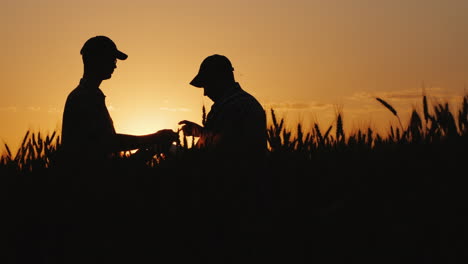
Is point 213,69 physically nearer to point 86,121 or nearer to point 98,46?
point 98,46

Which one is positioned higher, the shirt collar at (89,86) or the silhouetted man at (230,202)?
the shirt collar at (89,86)

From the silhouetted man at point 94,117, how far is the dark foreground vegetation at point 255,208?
0.64 meters

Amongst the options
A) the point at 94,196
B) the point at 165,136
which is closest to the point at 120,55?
the point at 165,136

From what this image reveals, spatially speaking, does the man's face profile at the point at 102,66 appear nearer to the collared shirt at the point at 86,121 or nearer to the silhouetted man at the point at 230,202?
the collared shirt at the point at 86,121

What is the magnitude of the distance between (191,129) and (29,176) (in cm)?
145

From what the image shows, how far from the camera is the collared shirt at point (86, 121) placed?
4.71 meters

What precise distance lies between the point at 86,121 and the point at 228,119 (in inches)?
51.6

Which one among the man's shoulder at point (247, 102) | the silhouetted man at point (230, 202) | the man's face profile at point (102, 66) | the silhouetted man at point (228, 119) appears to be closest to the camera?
the silhouetted man at point (230, 202)

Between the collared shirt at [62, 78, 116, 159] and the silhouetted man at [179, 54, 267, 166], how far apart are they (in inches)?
26.2

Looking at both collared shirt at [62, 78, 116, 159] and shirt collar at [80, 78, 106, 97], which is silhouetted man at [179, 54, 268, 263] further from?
shirt collar at [80, 78, 106, 97]

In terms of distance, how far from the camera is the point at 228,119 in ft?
17.7

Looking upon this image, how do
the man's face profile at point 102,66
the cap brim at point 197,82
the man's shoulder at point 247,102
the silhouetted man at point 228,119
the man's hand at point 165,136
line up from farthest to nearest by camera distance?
the cap brim at point 197,82, the man's shoulder at point 247,102, the man's face profile at point 102,66, the man's hand at point 165,136, the silhouetted man at point 228,119

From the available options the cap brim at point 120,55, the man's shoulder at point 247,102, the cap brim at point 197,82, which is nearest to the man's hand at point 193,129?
the man's shoulder at point 247,102

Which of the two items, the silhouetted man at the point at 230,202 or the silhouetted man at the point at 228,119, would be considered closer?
the silhouetted man at the point at 230,202
